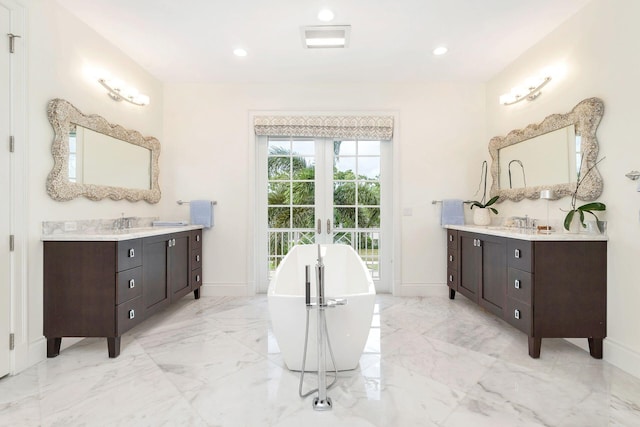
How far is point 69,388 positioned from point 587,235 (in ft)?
11.6

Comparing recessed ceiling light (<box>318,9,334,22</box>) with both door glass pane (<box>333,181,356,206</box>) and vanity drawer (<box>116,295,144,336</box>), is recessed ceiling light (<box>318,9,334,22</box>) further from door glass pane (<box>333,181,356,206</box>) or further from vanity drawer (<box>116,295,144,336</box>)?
vanity drawer (<box>116,295,144,336</box>)

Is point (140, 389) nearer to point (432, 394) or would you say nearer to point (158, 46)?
point (432, 394)

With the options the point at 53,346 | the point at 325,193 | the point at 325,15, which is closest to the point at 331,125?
the point at 325,193

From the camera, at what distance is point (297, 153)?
4.16 m

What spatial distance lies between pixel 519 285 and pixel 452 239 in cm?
135

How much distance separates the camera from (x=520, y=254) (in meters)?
2.44

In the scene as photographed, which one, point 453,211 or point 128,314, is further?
point 453,211

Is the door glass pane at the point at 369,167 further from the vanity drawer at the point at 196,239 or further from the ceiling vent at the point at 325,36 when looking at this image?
the vanity drawer at the point at 196,239

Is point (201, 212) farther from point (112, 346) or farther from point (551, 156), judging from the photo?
point (551, 156)

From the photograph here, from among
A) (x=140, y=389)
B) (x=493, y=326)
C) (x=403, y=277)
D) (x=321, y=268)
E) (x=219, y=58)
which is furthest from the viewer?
(x=403, y=277)

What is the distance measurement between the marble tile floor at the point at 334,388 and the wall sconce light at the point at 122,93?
2211 mm

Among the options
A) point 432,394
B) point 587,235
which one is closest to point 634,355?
point 587,235

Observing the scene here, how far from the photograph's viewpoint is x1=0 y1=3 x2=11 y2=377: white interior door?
206 cm

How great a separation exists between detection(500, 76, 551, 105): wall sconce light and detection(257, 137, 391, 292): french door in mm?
1354
